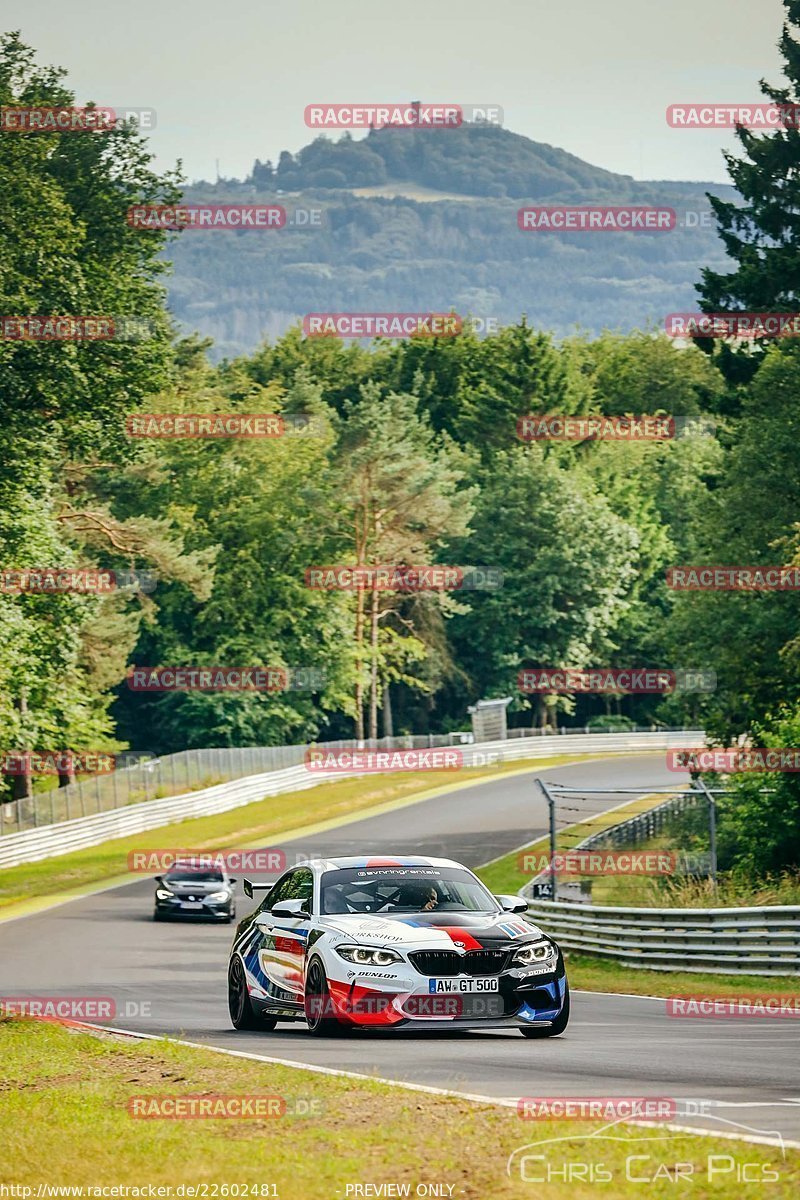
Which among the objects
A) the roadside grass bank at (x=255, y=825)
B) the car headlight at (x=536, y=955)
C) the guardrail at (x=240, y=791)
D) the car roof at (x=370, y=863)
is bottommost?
the roadside grass bank at (x=255, y=825)

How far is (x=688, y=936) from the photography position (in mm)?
25469

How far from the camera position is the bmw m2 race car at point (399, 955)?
45.0 feet

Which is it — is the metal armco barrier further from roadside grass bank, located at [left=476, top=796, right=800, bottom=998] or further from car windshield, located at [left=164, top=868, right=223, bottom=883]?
car windshield, located at [left=164, top=868, right=223, bottom=883]

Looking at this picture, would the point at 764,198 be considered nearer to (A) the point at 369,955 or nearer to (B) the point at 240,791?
(B) the point at 240,791

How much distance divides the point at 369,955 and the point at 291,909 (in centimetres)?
142

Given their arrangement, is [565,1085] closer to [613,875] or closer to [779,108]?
[613,875]

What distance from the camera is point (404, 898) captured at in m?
14.9

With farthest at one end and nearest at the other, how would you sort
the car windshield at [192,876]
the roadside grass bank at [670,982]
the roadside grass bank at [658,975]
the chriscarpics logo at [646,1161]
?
the car windshield at [192,876] → the roadside grass bank at [658,975] → the roadside grass bank at [670,982] → the chriscarpics logo at [646,1161]

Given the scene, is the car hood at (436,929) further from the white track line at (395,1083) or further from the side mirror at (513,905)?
the white track line at (395,1083)

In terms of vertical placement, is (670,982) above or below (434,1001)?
below

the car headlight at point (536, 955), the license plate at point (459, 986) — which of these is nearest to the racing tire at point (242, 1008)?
the license plate at point (459, 986)

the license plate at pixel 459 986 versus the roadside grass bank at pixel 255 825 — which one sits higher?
the license plate at pixel 459 986

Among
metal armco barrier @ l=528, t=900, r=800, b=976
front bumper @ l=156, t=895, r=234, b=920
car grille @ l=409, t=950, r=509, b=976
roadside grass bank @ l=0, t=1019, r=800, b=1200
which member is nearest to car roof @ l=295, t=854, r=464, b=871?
Result: car grille @ l=409, t=950, r=509, b=976

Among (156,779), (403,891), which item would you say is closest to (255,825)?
(156,779)
